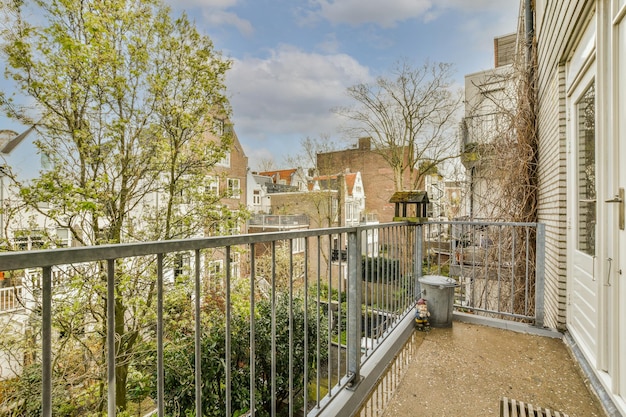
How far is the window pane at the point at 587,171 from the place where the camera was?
2.28m

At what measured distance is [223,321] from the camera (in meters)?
5.14

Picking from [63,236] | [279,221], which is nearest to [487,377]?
[63,236]

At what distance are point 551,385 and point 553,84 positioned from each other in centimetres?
302

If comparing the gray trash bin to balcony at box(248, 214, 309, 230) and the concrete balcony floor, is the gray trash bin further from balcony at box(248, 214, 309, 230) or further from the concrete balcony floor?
balcony at box(248, 214, 309, 230)

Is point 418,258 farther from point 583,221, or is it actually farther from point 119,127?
point 119,127

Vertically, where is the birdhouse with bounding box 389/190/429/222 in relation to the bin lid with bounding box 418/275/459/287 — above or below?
above

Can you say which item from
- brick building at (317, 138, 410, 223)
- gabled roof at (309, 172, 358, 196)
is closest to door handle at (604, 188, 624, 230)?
gabled roof at (309, 172, 358, 196)

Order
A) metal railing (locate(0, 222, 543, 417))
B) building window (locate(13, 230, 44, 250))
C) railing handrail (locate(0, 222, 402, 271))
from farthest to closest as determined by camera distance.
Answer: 1. building window (locate(13, 230, 44, 250))
2. metal railing (locate(0, 222, 543, 417))
3. railing handrail (locate(0, 222, 402, 271))

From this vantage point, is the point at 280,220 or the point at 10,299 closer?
the point at 10,299

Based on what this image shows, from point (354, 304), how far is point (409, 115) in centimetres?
1223

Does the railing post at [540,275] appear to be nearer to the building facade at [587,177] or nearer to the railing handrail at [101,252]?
the building facade at [587,177]

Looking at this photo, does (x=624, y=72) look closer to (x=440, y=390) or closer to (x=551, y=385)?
(x=551, y=385)

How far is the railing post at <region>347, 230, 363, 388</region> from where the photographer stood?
6.45ft

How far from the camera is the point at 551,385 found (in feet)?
7.07
